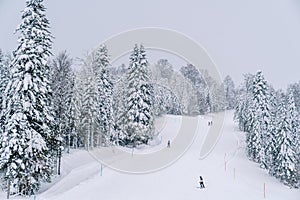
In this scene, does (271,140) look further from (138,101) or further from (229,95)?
(229,95)

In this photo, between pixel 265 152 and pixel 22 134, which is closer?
pixel 22 134

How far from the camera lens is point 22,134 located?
21750 mm

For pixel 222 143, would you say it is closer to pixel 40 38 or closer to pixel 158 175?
pixel 158 175

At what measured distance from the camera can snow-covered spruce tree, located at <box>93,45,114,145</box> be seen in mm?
43822

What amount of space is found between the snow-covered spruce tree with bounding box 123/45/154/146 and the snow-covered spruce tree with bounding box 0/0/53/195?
21.3 meters

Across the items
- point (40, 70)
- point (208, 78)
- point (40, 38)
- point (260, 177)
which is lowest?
point (260, 177)

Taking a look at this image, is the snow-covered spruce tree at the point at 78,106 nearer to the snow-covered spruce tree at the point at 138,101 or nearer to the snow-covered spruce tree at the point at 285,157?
the snow-covered spruce tree at the point at 138,101

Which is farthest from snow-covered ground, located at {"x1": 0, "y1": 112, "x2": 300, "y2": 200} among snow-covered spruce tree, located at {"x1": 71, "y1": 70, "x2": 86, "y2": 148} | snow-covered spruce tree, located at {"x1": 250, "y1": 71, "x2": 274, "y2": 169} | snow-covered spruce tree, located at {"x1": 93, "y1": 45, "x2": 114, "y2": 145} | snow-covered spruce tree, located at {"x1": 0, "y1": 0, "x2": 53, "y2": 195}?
snow-covered spruce tree, located at {"x1": 93, "y1": 45, "x2": 114, "y2": 145}

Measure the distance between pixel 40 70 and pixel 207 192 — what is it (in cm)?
1457

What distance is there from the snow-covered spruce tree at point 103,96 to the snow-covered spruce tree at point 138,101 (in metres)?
2.73

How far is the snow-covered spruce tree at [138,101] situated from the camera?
145ft

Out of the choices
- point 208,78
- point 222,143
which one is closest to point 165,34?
point 222,143

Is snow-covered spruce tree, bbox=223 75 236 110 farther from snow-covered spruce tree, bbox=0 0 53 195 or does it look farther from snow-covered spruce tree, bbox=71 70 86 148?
snow-covered spruce tree, bbox=0 0 53 195

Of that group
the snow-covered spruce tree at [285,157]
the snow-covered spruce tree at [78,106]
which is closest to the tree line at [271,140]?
the snow-covered spruce tree at [285,157]
